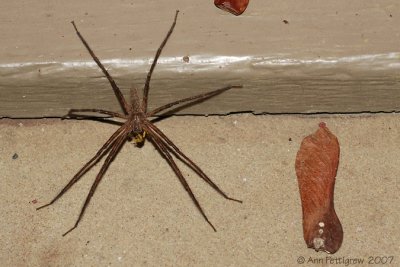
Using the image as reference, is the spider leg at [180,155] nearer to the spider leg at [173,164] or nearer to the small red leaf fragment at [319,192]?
the spider leg at [173,164]

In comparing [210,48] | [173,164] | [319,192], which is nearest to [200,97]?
[210,48]

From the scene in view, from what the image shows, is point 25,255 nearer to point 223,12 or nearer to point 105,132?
point 105,132

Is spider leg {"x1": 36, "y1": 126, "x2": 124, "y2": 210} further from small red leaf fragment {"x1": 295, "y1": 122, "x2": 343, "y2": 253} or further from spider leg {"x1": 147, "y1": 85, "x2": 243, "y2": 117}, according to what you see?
small red leaf fragment {"x1": 295, "y1": 122, "x2": 343, "y2": 253}

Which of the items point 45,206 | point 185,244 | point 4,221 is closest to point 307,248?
point 185,244

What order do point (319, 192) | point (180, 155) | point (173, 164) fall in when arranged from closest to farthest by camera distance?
point (319, 192)
point (173, 164)
point (180, 155)

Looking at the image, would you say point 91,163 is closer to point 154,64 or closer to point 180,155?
point 180,155

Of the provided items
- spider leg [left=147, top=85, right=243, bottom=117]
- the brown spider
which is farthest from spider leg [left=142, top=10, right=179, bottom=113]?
spider leg [left=147, top=85, right=243, bottom=117]
